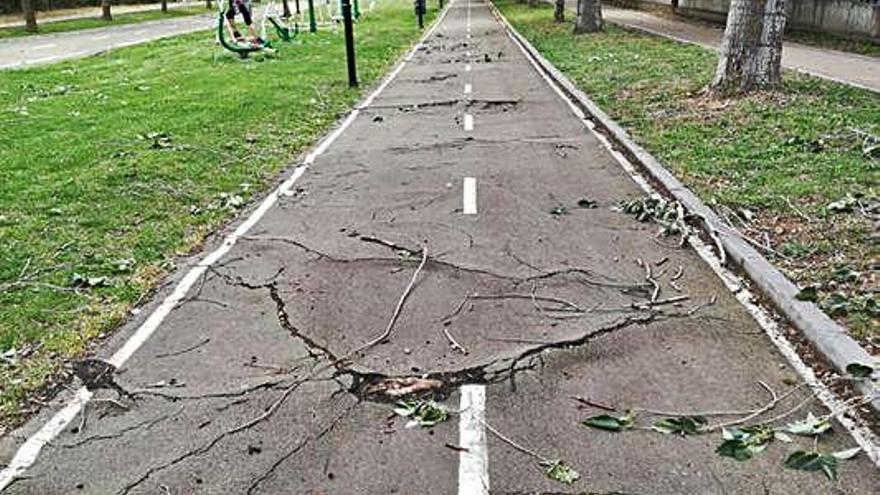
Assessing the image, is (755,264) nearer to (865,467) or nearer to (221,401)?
(865,467)

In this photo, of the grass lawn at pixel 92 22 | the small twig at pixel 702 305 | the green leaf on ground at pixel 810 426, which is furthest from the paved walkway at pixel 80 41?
the green leaf on ground at pixel 810 426

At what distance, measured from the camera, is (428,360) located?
17.0 ft

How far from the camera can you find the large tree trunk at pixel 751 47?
12977 mm

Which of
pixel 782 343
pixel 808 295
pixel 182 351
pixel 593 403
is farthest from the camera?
pixel 808 295

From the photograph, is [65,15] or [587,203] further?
[65,15]

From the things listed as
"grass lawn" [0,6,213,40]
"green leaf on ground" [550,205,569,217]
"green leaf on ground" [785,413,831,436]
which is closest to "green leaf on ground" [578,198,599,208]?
"green leaf on ground" [550,205,569,217]

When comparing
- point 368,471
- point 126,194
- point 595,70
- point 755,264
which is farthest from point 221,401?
point 595,70

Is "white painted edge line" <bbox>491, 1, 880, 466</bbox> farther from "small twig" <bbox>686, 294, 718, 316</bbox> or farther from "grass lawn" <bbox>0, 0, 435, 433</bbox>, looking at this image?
"grass lawn" <bbox>0, 0, 435, 433</bbox>

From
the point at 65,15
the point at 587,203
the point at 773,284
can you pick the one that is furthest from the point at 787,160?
the point at 65,15

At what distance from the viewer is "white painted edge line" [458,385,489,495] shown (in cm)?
392

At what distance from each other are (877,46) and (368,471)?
21.5 m

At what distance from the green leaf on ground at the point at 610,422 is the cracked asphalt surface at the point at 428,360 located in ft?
0.20

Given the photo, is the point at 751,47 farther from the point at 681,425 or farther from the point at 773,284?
the point at 681,425

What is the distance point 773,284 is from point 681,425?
2068 millimetres
